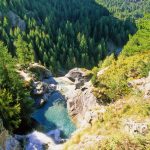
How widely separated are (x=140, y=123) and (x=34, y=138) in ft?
105

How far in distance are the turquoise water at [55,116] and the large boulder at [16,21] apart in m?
103

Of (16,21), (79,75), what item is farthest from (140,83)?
(16,21)

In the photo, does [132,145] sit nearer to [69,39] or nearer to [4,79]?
[4,79]

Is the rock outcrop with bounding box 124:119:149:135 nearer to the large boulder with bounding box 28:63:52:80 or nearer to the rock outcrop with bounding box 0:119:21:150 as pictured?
the rock outcrop with bounding box 0:119:21:150

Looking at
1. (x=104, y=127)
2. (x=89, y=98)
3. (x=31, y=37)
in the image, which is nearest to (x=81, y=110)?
(x=89, y=98)

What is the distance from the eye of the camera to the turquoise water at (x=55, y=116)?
6665 cm

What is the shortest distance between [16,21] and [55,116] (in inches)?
4839

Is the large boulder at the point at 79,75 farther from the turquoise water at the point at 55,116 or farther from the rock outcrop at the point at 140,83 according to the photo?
the rock outcrop at the point at 140,83

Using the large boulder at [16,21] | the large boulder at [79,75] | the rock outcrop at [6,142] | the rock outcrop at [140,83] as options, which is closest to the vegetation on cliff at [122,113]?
the rock outcrop at [140,83]

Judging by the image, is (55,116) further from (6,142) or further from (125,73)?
(6,142)

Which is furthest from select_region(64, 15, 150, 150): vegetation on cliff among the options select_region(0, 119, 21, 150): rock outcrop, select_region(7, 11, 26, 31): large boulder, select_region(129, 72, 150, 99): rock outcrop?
select_region(7, 11, 26, 31): large boulder

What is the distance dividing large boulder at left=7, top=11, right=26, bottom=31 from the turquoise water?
339 feet

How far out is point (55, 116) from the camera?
74.2 metres

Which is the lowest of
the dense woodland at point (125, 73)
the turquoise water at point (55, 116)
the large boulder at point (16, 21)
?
the large boulder at point (16, 21)
